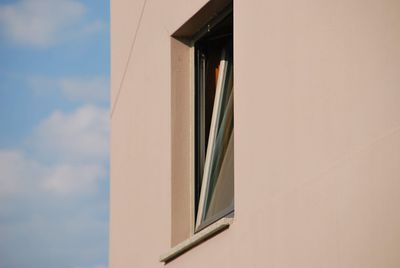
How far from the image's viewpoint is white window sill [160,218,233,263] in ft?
27.2

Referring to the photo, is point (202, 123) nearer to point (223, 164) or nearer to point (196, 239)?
point (223, 164)

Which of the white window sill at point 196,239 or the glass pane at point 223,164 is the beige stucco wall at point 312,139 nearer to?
the white window sill at point 196,239

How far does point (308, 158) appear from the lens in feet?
23.3

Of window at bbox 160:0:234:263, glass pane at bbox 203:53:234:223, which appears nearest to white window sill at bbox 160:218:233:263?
window at bbox 160:0:234:263

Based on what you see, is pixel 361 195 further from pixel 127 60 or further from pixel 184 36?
pixel 127 60

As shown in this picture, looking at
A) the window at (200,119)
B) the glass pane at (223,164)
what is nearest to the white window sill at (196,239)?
the window at (200,119)

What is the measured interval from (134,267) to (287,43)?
3455mm

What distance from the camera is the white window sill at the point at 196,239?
830 centimetres

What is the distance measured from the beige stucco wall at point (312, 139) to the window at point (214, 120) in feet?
0.91

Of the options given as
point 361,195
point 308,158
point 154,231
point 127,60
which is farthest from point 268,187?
point 127,60

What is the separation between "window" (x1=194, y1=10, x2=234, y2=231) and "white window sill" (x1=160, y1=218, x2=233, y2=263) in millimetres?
272

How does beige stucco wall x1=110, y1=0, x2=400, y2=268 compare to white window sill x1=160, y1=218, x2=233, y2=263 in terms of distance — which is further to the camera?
white window sill x1=160, y1=218, x2=233, y2=263

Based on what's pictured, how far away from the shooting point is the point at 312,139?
23.2 feet

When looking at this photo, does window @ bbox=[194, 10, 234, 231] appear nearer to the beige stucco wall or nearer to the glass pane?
the glass pane
